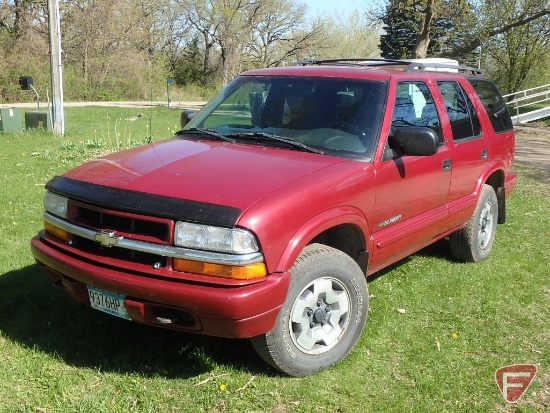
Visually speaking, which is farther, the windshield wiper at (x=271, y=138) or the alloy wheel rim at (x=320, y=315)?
the windshield wiper at (x=271, y=138)

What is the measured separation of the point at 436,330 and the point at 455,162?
1.45 m

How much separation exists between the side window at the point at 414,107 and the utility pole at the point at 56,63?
13.5 meters

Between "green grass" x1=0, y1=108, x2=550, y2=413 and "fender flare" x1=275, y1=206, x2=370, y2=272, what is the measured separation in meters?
0.80

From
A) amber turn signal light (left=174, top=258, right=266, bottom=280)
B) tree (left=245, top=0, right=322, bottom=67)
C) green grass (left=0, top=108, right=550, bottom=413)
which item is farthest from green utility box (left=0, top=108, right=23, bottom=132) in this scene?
tree (left=245, top=0, right=322, bottom=67)

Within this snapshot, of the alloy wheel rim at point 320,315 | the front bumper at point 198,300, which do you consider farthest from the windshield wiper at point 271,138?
the front bumper at point 198,300

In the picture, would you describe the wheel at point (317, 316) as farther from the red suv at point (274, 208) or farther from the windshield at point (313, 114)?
the windshield at point (313, 114)

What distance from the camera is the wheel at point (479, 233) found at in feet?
17.5

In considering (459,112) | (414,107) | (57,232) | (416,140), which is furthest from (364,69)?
(57,232)

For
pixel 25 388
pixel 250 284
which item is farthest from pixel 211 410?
pixel 25 388

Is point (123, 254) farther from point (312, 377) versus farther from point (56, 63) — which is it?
point (56, 63)

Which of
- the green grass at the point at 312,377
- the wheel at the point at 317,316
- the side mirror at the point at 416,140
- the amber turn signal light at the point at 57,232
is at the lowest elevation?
the green grass at the point at 312,377

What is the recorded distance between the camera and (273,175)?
3234 millimetres

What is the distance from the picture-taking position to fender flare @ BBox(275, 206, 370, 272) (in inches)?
119

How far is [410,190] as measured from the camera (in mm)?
4102
